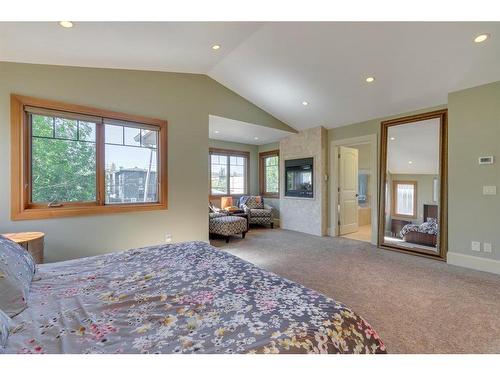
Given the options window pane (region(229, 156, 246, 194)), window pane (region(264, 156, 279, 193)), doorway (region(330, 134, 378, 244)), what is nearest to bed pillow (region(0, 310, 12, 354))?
doorway (region(330, 134, 378, 244))

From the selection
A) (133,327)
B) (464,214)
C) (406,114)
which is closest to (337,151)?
(406,114)

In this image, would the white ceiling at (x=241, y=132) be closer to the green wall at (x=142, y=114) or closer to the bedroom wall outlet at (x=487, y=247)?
the green wall at (x=142, y=114)

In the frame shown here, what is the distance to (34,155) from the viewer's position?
2836 mm

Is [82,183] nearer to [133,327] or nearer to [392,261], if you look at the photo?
[133,327]

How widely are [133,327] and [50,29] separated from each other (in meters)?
2.81

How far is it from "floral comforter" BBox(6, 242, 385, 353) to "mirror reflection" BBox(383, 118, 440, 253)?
3.74 metres

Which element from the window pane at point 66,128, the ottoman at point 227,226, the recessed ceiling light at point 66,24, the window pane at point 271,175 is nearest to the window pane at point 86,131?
the window pane at point 66,128

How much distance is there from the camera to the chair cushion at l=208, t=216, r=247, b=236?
15.7 feet

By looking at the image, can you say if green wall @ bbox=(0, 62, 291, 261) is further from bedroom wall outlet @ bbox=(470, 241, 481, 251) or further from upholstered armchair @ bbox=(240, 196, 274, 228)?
bedroom wall outlet @ bbox=(470, 241, 481, 251)

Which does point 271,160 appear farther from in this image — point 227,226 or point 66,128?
point 66,128

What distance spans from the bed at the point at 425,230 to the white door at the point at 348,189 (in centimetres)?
136

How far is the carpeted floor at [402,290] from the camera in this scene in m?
1.75

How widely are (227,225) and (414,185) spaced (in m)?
3.54

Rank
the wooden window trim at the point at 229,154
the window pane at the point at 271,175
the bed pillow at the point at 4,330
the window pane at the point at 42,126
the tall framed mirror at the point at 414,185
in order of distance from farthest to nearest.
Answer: the window pane at the point at 271,175, the wooden window trim at the point at 229,154, the tall framed mirror at the point at 414,185, the window pane at the point at 42,126, the bed pillow at the point at 4,330
